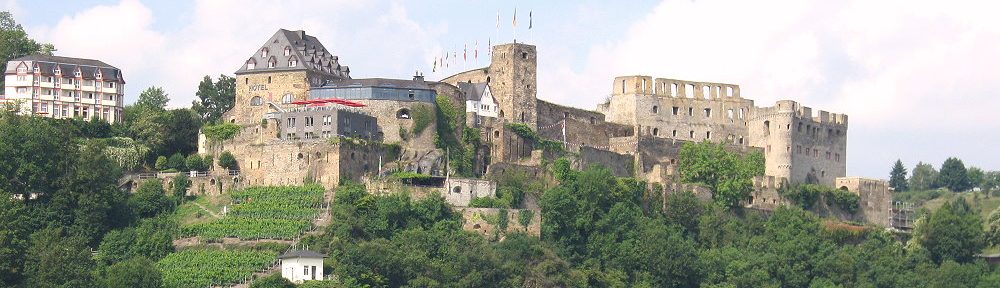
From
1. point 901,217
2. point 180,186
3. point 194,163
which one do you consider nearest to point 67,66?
point 194,163

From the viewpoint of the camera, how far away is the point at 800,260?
84750 millimetres

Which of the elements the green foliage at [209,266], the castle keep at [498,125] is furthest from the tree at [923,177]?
the green foliage at [209,266]

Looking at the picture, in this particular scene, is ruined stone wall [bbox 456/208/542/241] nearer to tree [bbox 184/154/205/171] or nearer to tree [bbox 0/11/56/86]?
tree [bbox 184/154/205/171]

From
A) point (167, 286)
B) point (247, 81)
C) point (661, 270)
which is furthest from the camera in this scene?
point (247, 81)

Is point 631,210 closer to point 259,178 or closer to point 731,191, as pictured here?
point 731,191

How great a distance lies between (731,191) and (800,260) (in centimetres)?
510

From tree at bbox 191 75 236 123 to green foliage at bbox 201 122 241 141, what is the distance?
6.61 metres

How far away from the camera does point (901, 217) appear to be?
94.9 meters

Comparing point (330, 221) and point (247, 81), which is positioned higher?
point (247, 81)

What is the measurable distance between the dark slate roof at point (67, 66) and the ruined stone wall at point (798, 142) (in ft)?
91.5

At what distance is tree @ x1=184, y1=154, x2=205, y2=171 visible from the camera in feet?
275

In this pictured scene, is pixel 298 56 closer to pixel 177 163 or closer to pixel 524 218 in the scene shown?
pixel 177 163

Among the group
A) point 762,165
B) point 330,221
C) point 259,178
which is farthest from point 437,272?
point 762,165

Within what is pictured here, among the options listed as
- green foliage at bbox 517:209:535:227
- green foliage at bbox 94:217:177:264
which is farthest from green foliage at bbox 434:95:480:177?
green foliage at bbox 94:217:177:264
